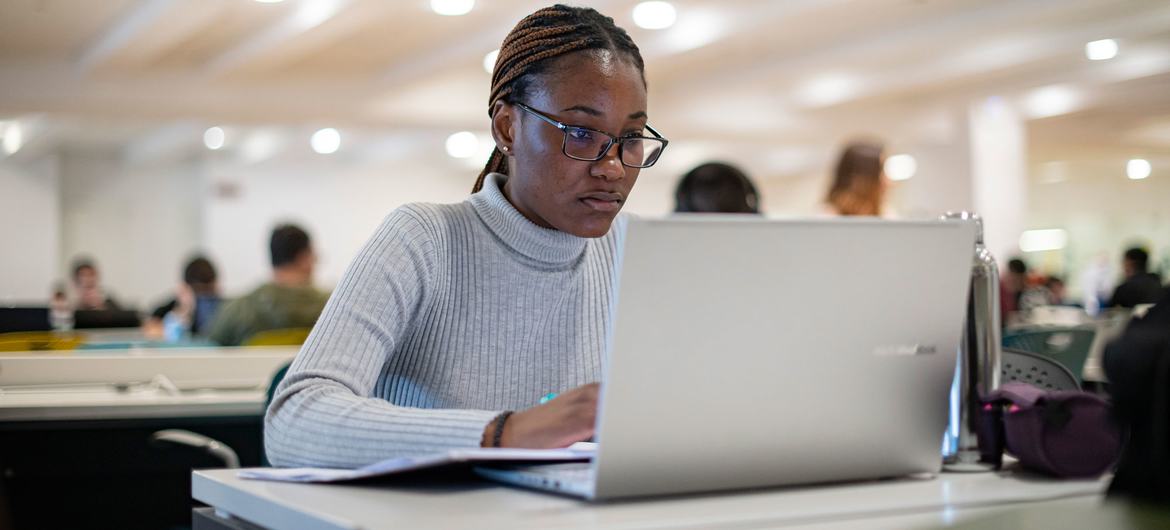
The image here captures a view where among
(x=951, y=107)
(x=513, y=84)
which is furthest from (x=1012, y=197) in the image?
(x=513, y=84)

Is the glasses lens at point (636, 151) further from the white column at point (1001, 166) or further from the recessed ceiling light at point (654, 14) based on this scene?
the white column at point (1001, 166)

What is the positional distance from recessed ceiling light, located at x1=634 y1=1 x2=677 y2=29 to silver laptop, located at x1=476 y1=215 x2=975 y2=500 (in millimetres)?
6087

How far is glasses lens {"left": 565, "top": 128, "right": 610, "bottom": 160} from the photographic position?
1315 mm

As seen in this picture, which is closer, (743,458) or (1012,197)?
(743,458)

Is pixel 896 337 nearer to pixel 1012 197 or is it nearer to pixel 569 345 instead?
pixel 569 345

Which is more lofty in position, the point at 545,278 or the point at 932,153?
the point at 932,153

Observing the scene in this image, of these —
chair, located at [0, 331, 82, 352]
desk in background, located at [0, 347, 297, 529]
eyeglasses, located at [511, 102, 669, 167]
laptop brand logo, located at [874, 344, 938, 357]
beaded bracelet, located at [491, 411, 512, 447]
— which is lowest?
desk in background, located at [0, 347, 297, 529]

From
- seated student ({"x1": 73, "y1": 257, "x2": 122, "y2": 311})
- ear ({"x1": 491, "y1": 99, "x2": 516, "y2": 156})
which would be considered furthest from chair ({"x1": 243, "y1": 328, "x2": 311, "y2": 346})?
seated student ({"x1": 73, "y1": 257, "x2": 122, "y2": 311})

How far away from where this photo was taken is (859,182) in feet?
11.7

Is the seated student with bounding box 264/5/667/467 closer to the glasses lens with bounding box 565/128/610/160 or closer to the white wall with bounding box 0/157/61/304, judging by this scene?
the glasses lens with bounding box 565/128/610/160

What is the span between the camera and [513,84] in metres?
1.40

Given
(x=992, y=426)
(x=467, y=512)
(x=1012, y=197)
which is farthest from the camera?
(x=1012, y=197)

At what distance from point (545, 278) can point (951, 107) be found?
9.54m

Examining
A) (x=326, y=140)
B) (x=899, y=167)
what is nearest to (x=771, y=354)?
(x=326, y=140)
